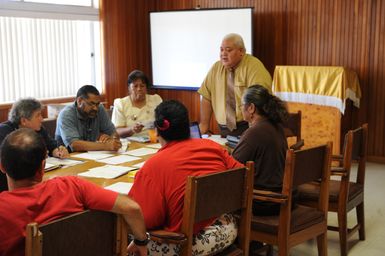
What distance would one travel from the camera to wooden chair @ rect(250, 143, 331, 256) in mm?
2621

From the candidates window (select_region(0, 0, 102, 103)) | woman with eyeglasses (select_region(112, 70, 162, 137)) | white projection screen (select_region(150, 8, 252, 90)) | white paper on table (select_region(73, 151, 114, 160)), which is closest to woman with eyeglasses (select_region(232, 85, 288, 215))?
white paper on table (select_region(73, 151, 114, 160))

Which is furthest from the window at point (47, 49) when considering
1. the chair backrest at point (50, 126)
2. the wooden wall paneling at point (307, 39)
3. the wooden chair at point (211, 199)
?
the wooden chair at point (211, 199)

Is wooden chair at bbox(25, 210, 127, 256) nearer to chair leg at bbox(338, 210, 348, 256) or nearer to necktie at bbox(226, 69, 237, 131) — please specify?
chair leg at bbox(338, 210, 348, 256)

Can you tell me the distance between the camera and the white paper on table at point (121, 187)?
2566 mm

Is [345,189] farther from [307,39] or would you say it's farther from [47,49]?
[47,49]

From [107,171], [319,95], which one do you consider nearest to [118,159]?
[107,171]

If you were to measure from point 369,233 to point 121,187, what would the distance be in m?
2.18

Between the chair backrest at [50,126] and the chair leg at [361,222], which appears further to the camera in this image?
the chair backrest at [50,126]

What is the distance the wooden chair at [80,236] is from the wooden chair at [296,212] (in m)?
1.09

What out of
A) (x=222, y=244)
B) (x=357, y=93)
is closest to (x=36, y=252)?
(x=222, y=244)

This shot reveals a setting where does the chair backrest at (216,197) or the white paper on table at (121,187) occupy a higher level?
the chair backrest at (216,197)

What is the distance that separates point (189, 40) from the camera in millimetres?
7074

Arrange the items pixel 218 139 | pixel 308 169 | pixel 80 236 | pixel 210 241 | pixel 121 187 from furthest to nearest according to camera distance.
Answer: pixel 218 139
pixel 308 169
pixel 121 187
pixel 210 241
pixel 80 236

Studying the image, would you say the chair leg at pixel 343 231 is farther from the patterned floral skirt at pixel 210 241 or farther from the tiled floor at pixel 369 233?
the patterned floral skirt at pixel 210 241
